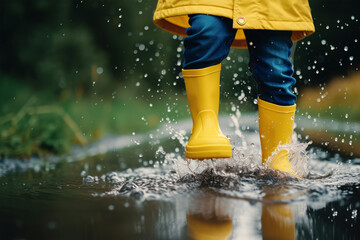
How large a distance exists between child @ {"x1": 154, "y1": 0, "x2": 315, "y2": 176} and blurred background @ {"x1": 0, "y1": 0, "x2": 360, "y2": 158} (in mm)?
967

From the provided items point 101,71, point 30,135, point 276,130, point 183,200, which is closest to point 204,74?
point 276,130

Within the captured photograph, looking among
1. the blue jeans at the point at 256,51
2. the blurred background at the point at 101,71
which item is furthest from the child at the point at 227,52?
the blurred background at the point at 101,71

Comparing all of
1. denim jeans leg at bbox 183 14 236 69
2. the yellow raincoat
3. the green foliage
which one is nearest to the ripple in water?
denim jeans leg at bbox 183 14 236 69

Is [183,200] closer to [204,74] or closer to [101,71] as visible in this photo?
[204,74]

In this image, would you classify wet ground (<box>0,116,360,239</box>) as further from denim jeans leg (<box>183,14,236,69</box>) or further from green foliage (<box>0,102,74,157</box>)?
denim jeans leg (<box>183,14,236,69</box>)

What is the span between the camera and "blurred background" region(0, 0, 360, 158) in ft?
13.4

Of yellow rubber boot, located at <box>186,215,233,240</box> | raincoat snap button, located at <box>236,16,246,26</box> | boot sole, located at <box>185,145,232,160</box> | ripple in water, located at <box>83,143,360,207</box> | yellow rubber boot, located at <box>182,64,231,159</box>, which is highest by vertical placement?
raincoat snap button, located at <box>236,16,246,26</box>

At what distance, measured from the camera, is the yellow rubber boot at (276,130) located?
2391 millimetres

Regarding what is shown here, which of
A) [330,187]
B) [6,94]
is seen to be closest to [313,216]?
[330,187]

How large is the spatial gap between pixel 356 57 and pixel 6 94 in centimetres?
600

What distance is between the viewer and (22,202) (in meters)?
1.82

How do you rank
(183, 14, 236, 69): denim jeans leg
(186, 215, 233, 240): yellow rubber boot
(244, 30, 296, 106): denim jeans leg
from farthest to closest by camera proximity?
(244, 30, 296, 106): denim jeans leg, (183, 14, 236, 69): denim jeans leg, (186, 215, 233, 240): yellow rubber boot

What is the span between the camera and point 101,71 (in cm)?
620

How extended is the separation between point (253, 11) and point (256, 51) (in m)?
0.21
